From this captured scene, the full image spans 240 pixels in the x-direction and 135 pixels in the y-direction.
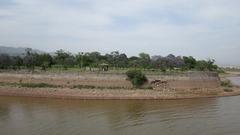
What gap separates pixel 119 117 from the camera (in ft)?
82.6

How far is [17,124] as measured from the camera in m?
22.5

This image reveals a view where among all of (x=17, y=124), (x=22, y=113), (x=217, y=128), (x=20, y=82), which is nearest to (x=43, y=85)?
(x=20, y=82)

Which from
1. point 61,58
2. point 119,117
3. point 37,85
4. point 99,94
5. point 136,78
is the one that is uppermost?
point 61,58

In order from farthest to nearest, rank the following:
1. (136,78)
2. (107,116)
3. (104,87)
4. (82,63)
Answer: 1. (82,63)
2. (136,78)
3. (104,87)
4. (107,116)

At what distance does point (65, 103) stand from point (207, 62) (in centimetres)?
4029

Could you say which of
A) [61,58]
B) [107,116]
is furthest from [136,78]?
[61,58]

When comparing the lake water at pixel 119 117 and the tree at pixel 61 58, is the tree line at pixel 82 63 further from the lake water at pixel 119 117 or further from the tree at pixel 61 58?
the lake water at pixel 119 117

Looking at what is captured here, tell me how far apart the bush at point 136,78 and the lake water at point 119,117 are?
4.81 metres

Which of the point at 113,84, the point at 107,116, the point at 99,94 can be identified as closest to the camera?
the point at 107,116

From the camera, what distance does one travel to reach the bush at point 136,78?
37750 mm

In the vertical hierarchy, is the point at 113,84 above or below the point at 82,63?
below

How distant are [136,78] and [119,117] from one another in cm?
1294

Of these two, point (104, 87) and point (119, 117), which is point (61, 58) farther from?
point (119, 117)

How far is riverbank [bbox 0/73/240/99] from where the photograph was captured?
117 ft
